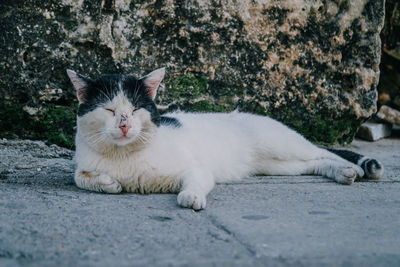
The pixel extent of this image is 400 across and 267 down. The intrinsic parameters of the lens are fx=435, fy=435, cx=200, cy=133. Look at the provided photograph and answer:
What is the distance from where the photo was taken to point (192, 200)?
2254mm

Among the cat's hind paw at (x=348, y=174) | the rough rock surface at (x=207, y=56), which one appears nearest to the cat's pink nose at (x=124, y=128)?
the rough rock surface at (x=207, y=56)

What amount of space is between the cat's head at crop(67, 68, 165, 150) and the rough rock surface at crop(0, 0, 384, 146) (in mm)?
1172

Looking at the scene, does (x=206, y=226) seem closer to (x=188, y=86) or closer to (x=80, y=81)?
(x=80, y=81)

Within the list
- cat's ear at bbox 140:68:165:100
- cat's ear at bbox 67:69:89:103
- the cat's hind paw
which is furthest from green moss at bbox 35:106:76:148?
the cat's hind paw

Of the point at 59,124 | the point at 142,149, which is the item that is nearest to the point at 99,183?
the point at 142,149

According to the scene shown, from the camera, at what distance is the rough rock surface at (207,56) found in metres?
3.71

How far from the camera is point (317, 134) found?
448cm

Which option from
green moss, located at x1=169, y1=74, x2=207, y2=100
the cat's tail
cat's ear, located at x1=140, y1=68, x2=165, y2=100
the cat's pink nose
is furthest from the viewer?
green moss, located at x1=169, y1=74, x2=207, y2=100

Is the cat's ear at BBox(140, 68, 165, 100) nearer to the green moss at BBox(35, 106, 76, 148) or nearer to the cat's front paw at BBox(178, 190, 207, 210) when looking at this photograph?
the cat's front paw at BBox(178, 190, 207, 210)

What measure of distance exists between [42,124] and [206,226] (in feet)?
7.98

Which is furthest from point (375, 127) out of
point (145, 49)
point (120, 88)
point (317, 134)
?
point (120, 88)

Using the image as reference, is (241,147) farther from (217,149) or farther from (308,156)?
(308,156)

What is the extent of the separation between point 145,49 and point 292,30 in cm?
144

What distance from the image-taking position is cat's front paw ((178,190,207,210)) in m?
2.25
